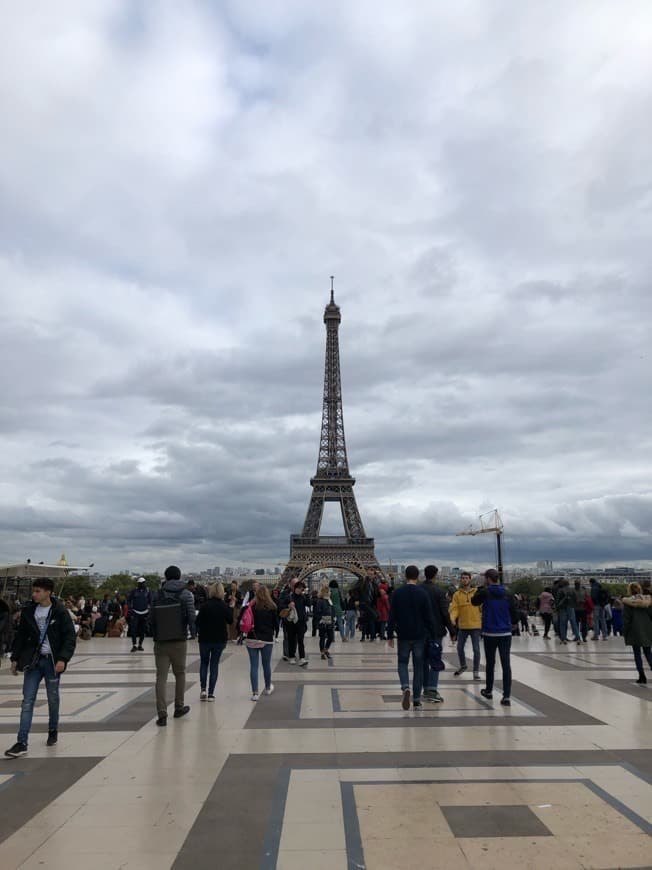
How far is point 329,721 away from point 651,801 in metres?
4.04

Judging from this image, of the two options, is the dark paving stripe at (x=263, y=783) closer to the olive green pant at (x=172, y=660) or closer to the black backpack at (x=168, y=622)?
the olive green pant at (x=172, y=660)

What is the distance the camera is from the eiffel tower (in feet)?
254

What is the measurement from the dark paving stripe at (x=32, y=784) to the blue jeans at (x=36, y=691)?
13.7 inches

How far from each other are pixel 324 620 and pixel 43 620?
857 cm

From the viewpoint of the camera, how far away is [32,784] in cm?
621

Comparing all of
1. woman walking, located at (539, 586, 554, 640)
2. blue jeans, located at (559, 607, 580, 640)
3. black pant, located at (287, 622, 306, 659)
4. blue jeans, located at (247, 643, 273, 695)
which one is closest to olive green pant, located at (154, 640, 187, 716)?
blue jeans, located at (247, 643, 273, 695)

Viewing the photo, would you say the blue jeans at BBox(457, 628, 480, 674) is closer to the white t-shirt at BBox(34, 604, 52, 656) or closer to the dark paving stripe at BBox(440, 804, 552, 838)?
the dark paving stripe at BBox(440, 804, 552, 838)

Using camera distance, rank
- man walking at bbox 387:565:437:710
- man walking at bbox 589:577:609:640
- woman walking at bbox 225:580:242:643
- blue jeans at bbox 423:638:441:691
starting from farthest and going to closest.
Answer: woman walking at bbox 225:580:242:643, man walking at bbox 589:577:609:640, blue jeans at bbox 423:638:441:691, man walking at bbox 387:565:437:710

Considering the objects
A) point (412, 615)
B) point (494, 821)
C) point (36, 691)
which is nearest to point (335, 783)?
point (494, 821)

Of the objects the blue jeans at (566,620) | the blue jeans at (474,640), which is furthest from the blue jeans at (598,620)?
the blue jeans at (474,640)

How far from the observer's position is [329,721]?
868 cm

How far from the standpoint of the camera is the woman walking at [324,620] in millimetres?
15664

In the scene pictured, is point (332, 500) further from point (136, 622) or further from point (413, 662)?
point (413, 662)

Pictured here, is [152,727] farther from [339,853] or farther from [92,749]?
[339,853]
